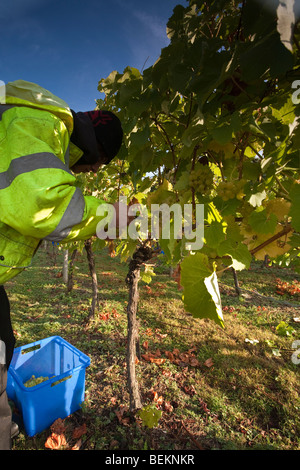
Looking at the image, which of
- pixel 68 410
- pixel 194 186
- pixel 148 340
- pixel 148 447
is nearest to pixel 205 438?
pixel 148 447

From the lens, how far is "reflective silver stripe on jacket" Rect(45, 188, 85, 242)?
1.10 metres

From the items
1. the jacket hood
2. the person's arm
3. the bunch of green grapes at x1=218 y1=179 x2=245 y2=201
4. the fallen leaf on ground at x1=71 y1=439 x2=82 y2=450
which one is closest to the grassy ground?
the fallen leaf on ground at x1=71 y1=439 x2=82 y2=450

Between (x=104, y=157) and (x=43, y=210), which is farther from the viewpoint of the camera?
(x=104, y=157)

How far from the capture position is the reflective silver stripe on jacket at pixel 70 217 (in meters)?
1.10

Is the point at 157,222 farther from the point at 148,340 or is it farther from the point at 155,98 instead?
the point at 148,340

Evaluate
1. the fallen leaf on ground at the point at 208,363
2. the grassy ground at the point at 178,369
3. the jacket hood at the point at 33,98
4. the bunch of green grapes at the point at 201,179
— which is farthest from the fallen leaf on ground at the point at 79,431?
the jacket hood at the point at 33,98

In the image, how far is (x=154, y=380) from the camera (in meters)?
3.34

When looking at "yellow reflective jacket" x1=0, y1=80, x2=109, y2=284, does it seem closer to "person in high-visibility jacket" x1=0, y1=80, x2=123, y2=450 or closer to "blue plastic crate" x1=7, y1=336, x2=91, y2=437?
"person in high-visibility jacket" x1=0, y1=80, x2=123, y2=450

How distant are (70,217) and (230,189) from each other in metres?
0.70

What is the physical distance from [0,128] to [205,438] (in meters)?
3.20

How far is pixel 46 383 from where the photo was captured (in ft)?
7.76

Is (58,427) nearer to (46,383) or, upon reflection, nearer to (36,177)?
(46,383)

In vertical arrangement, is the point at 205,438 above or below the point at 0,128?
below

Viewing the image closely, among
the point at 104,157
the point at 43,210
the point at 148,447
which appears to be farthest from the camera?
the point at 148,447
